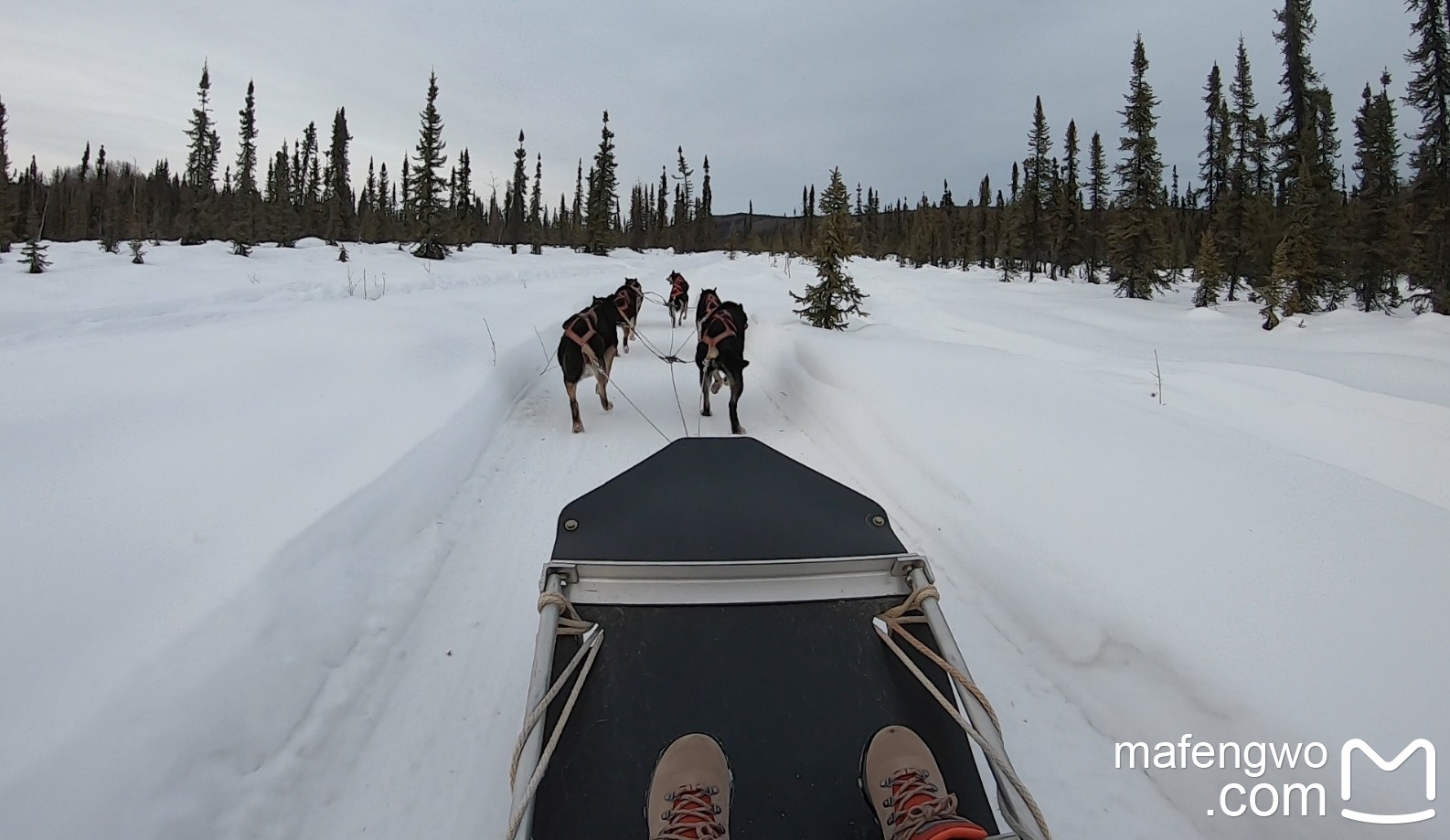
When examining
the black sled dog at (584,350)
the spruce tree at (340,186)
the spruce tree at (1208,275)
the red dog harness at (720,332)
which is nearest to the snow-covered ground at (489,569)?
the black sled dog at (584,350)

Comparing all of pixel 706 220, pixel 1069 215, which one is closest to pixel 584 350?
pixel 1069 215

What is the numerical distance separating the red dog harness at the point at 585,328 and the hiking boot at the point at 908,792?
5.50 metres

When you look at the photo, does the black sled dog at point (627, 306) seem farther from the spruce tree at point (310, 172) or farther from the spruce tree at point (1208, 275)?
the spruce tree at point (310, 172)

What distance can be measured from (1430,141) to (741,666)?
96.7ft

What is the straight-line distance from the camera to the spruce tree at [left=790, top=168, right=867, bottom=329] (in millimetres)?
12219

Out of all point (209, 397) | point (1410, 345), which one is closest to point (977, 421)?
point (209, 397)

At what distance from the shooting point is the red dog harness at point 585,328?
6766mm

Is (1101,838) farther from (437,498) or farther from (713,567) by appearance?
(437,498)

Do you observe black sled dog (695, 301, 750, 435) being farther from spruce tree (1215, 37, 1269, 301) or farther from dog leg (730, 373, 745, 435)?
spruce tree (1215, 37, 1269, 301)

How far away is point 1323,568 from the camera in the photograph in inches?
112

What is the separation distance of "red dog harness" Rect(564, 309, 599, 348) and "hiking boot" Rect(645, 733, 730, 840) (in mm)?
5323

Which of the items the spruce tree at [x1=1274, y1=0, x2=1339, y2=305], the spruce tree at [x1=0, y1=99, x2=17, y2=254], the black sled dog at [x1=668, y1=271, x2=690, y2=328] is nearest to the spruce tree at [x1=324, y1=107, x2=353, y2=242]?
the spruce tree at [x1=0, y1=99, x2=17, y2=254]

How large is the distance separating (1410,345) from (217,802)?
51.1ft

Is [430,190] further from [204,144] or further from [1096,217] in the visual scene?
[1096,217]
